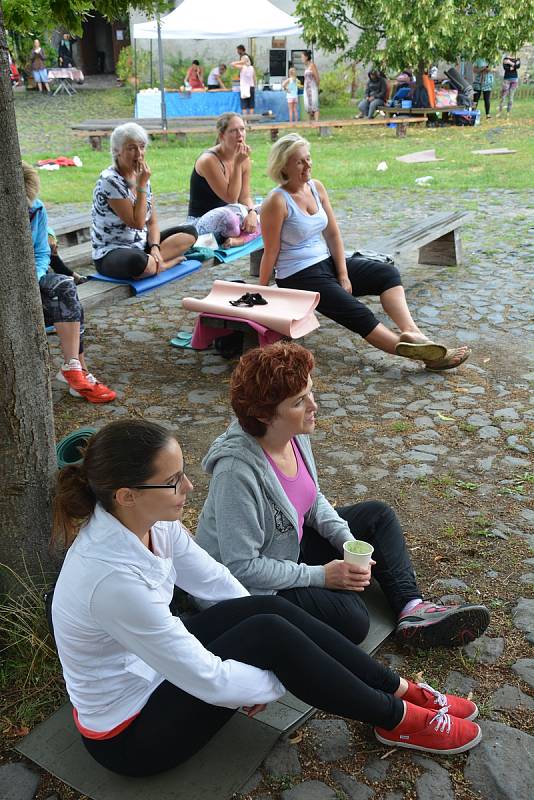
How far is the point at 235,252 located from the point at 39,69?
26496 mm

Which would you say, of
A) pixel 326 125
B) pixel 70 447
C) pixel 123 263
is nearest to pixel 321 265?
pixel 123 263

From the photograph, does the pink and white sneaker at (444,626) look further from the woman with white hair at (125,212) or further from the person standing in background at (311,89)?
the person standing in background at (311,89)

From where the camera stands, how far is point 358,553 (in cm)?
287

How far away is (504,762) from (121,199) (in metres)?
4.87

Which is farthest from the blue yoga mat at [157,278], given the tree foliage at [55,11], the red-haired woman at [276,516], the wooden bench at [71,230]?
the red-haired woman at [276,516]

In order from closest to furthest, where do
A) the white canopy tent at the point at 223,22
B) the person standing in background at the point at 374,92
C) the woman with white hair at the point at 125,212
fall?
the woman with white hair at the point at 125,212
the white canopy tent at the point at 223,22
the person standing in background at the point at 374,92

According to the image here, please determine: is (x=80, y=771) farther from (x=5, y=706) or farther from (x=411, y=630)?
(x=411, y=630)

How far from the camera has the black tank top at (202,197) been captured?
7629mm

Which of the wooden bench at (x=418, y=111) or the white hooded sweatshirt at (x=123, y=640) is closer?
the white hooded sweatshirt at (x=123, y=640)

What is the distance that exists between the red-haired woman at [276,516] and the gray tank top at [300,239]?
3.18 m

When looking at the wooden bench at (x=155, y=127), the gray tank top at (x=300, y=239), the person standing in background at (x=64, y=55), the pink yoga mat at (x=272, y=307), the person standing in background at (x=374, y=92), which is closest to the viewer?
the pink yoga mat at (x=272, y=307)

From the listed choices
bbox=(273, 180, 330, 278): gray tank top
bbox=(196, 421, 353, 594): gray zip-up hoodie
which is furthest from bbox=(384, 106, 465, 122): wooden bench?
bbox=(196, 421, 353, 594): gray zip-up hoodie

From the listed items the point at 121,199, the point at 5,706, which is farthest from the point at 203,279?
the point at 5,706

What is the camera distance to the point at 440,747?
8.23 feet
